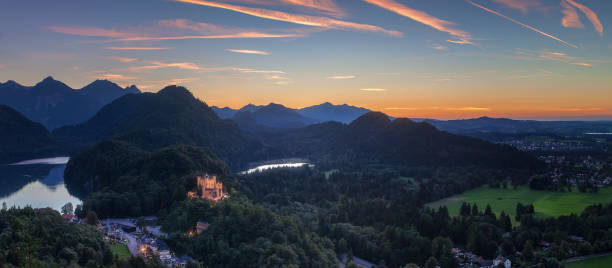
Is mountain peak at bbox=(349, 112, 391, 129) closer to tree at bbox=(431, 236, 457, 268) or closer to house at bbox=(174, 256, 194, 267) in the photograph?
tree at bbox=(431, 236, 457, 268)

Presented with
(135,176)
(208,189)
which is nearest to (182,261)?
(208,189)

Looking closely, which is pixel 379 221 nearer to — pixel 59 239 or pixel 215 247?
pixel 215 247

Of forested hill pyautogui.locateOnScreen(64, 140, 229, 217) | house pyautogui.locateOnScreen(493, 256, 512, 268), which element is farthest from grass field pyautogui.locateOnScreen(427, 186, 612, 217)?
forested hill pyautogui.locateOnScreen(64, 140, 229, 217)

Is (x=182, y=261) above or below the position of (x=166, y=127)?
below

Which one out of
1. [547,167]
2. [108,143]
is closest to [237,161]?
[108,143]

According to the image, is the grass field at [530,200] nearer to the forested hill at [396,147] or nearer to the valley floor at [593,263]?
the valley floor at [593,263]

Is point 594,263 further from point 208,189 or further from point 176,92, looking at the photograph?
point 176,92
